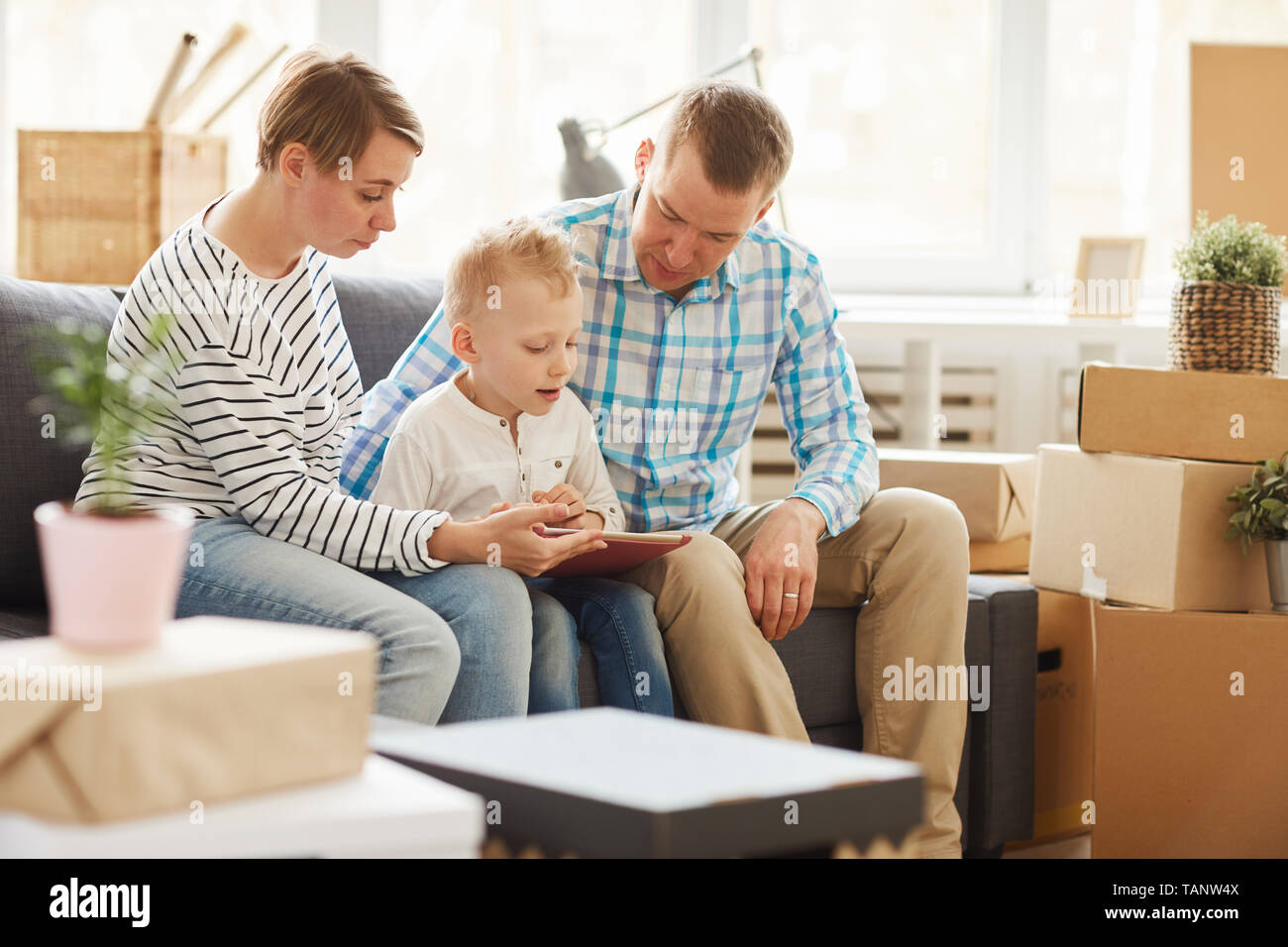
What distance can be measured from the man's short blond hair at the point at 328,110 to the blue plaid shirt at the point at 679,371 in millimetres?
307

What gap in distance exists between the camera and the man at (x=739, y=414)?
64.5 inches

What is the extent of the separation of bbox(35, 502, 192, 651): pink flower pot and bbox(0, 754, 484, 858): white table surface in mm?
91

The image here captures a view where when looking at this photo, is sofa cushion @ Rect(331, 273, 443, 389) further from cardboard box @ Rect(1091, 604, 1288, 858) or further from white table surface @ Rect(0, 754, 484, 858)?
white table surface @ Rect(0, 754, 484, 858)

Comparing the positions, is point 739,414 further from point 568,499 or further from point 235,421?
point 235,421

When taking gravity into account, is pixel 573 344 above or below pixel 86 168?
below

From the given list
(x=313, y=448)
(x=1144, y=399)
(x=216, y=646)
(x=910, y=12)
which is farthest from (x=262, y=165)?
(x=910, y=12)

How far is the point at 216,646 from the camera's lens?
0.71m

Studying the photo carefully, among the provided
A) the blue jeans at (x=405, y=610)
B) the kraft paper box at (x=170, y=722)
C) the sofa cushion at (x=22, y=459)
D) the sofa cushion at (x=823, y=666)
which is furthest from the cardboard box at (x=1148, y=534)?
the kraft paper box at (x=170, y=722)

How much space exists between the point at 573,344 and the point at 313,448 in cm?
31

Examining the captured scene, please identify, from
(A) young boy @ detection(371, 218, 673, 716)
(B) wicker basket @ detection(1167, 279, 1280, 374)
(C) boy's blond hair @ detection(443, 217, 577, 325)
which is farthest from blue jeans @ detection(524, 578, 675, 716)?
(B) wicker basket @ detection(1167, 279, 1280, 374)
